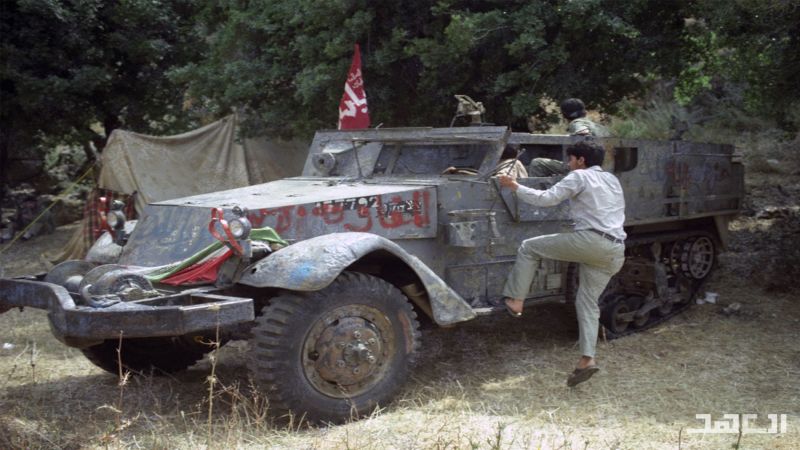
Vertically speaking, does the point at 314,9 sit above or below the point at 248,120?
above

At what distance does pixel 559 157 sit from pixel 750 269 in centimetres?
349

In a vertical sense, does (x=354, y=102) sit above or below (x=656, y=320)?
above

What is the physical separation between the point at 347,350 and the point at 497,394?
1187 millimetres

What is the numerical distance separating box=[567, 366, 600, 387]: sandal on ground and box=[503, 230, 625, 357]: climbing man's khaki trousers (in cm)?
11

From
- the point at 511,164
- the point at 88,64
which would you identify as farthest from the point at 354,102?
the point at 88,64

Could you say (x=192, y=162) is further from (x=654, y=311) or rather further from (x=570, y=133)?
(x=654, y=311)

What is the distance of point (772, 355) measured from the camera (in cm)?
659

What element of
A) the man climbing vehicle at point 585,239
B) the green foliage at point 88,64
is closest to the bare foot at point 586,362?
the man climbing vehicle at point 585,239

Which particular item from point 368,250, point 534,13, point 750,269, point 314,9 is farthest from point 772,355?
point 314,9

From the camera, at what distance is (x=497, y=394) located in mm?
5680

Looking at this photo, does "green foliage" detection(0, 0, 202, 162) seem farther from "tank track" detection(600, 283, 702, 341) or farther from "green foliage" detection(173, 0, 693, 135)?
"tank track" detection(600, 283, 702, 341)

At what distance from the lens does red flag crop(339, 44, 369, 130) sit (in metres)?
9.00

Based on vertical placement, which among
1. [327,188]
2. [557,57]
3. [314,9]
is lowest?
[327,188]

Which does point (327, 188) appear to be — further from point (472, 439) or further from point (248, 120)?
point (248, 120)
